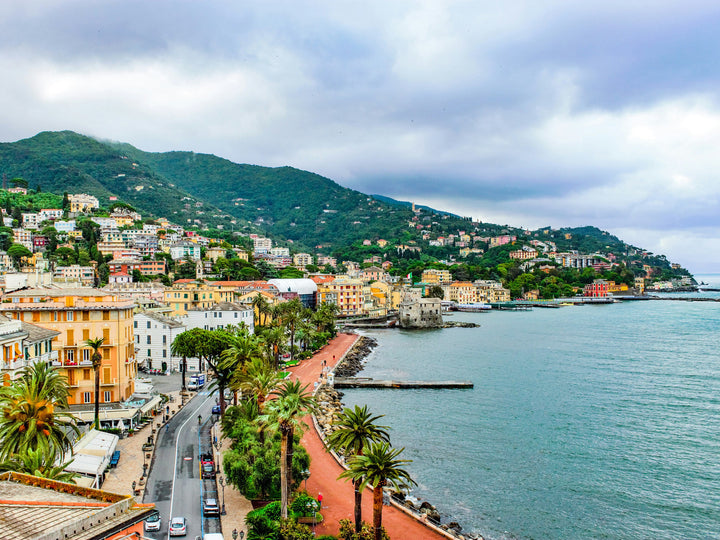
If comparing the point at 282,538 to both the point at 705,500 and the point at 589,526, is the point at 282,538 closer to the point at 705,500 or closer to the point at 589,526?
the point at 589,526

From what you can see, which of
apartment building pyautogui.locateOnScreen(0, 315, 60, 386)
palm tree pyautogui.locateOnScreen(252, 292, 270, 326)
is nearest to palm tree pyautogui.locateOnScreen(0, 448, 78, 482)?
apartment building pyautogui.locateOnScreen(0, 315, 60, 386)

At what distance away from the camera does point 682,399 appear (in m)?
50.2

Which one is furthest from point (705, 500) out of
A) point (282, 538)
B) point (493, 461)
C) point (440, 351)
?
point (440, 351)

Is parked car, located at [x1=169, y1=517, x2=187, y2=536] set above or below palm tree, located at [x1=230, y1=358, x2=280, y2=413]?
below

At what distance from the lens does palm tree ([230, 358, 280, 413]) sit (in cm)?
2652

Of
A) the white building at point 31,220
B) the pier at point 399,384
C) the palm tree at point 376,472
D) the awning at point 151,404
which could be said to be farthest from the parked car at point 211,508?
the white building at point 31,220

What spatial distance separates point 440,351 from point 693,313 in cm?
9300

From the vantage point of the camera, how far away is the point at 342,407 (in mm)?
46219

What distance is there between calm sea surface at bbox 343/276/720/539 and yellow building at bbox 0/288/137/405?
19.6 m

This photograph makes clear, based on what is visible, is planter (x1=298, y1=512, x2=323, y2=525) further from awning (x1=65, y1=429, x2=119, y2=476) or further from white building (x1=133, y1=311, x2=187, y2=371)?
white building (x1=133, y1=311, x2=187, y2=371)

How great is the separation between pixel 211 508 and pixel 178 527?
2.41 m

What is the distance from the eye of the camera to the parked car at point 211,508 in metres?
23.9

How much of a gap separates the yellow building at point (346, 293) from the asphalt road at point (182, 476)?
90.2 meters

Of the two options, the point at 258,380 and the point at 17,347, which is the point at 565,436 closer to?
the point at 258,380
